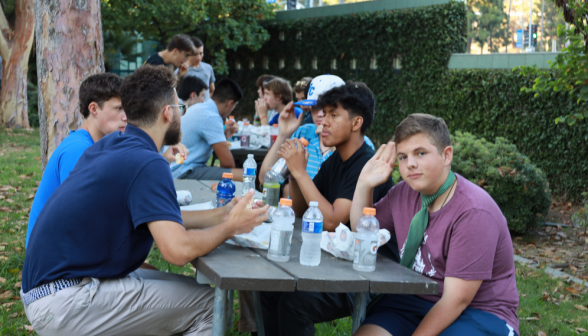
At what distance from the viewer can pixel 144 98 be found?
8.25ft

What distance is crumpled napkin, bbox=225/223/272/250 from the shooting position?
2.38 m

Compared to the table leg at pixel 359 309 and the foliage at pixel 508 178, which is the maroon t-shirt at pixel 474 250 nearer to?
the table leg at pixel 359 309

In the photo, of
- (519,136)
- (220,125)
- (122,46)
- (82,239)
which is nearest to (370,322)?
(82,239)

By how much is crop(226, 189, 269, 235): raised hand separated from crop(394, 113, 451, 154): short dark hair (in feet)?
2.51

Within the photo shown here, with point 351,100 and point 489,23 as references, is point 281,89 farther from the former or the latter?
point 489,23

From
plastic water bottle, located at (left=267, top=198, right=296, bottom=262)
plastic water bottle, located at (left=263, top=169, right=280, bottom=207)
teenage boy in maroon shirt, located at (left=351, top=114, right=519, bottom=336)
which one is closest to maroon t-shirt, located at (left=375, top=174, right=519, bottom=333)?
teenage boy in maroon shirt, located at (left=351, top=114, right=519, bottom=336)

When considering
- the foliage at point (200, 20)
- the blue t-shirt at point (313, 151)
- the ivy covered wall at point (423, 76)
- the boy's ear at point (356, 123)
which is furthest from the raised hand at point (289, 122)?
the foliage at point (200, 20)

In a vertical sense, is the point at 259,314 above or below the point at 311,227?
below

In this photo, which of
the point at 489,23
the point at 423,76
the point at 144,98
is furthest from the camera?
the point at 489,23

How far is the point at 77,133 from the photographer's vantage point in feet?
9.95

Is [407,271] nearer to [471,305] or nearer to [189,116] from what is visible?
[471,305]

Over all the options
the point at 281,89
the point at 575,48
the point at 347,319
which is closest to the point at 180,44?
the point at 281,89

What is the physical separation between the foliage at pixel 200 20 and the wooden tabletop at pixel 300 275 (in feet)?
42.0

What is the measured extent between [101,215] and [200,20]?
13587 millimetres
